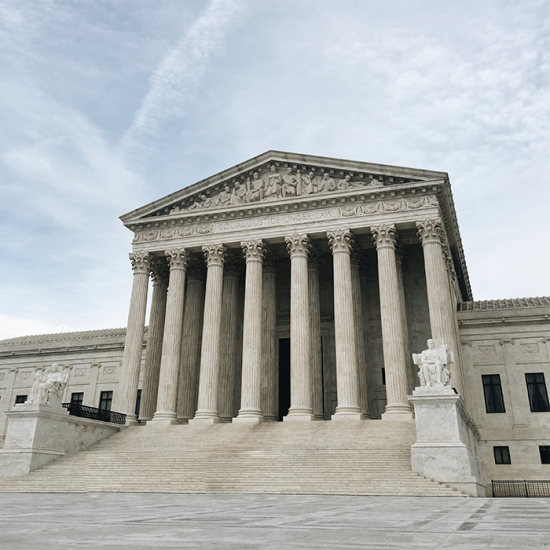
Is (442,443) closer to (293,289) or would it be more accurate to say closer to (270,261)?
(293,289)

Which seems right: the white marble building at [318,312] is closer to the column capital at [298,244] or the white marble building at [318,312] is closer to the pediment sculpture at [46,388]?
the column capital at [298,244]

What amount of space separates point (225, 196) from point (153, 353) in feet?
40.3

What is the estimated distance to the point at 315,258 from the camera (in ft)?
122

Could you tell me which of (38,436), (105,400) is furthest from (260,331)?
(105,400)

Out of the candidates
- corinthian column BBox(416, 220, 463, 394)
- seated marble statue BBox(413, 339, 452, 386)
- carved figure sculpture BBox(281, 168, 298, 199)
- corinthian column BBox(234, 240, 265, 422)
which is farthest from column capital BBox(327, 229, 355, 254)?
seated marble statue BBox(413, 339, 452, 386)

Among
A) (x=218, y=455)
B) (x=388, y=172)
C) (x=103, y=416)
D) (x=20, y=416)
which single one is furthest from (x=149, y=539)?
(x=388, y=172)

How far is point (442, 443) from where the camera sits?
2142 centimetres

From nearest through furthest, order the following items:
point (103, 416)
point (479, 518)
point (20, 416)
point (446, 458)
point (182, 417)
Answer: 1. point (479, 518)
2. point (446, 458)
3. point (20, 416)
4. point (103, 416)
5. point (182, 417)

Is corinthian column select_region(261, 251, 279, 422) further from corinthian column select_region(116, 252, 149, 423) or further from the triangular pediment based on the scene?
corinthian column select_region(116, 252, 149, 423)

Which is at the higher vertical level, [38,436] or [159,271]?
[159,271]

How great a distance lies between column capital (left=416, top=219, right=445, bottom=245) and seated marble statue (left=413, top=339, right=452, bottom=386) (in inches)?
395

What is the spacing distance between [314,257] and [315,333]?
17.9ft

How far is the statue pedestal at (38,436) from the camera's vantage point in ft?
84.0

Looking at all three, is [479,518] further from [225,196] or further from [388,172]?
[225,196]
